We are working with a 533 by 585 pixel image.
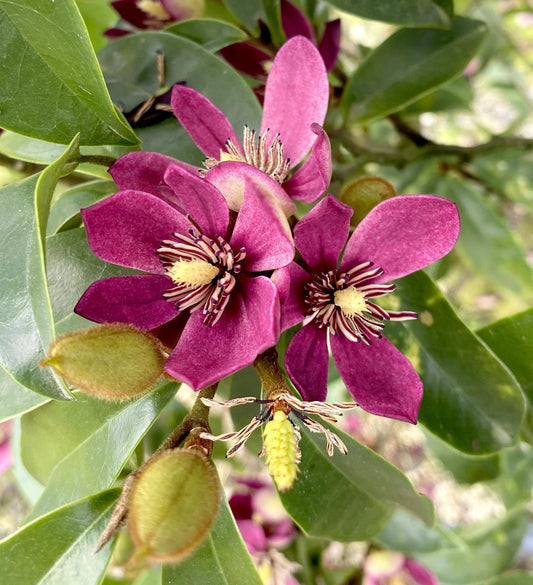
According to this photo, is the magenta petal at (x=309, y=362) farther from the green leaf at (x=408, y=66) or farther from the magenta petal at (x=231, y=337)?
the green leaf at (x=408, y=66)

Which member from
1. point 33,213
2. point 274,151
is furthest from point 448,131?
point 33,213

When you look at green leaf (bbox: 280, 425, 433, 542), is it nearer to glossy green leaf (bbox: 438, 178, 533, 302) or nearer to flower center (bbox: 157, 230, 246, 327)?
flower center (bbox: 157, 230, 246, 327)

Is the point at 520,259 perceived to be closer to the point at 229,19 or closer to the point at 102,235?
the point at 229,19

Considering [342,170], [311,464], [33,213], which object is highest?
[33,213]

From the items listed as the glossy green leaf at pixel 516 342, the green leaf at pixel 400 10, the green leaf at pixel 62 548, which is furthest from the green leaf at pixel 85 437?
the green leaf at pixel 400 10

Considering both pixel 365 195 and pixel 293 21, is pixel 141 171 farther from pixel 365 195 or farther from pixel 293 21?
pixel 293 21

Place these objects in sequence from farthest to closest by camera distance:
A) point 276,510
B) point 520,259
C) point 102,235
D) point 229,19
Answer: point 520,259, point 276,510, point 229,19, point 102,235

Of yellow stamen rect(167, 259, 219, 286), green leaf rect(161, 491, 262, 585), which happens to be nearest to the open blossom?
yellow stamen rect(167, 259, 219, 286)
